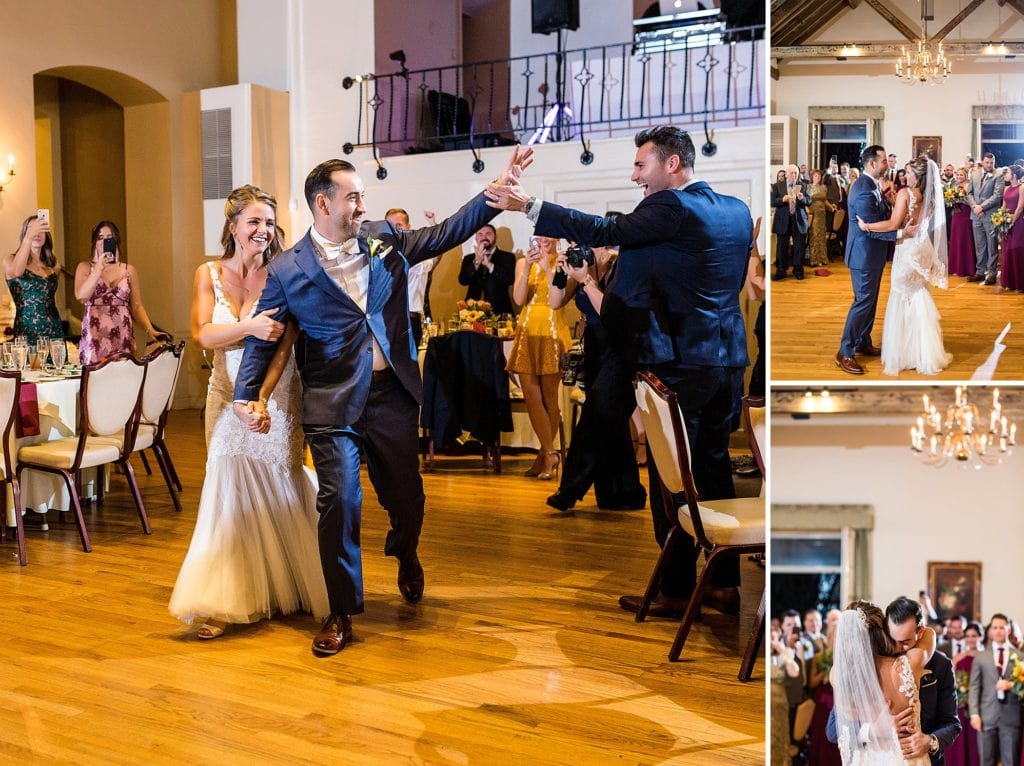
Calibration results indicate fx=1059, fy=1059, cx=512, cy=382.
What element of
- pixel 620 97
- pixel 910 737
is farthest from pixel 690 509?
pixel 620 97

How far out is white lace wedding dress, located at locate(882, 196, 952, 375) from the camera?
0.91 meters

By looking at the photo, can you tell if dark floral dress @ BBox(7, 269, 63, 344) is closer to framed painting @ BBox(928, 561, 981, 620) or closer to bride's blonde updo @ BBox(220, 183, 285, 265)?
bride's blonde updo @ BBox(220, 183, 285, 265)

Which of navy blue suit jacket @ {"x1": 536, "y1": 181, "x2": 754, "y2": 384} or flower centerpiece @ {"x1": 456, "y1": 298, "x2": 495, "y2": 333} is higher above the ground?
navy blue suit jacket @ {"x1": 536, "y1": 181, "x2": 754, "y2": 384}

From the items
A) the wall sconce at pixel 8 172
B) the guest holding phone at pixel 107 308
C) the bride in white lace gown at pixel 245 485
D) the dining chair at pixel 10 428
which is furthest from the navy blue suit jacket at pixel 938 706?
the wall sconce at pixel 8 172

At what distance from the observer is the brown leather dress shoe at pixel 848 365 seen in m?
0.95

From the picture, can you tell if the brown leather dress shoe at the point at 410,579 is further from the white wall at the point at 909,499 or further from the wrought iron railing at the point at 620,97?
the wrought iron railing at the point at 620,97

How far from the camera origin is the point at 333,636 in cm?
324

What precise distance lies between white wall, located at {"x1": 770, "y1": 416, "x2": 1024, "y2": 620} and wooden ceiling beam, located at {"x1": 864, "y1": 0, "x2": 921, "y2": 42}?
0.35 metres

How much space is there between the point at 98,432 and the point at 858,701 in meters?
4.31

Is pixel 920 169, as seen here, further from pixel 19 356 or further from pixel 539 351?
pixel 539 351

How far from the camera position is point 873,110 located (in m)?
0.92

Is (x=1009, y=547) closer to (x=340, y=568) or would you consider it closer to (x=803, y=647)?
(x=803, y=647)

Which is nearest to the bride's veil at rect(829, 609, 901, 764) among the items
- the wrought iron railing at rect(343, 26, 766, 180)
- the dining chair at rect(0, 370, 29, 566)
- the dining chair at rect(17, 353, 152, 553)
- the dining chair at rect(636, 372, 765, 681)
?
A: the dining chair at rect(636, 372, 765, 681)

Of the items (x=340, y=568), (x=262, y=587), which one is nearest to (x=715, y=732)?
(x=340, y=568)
